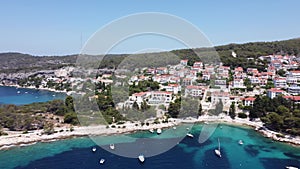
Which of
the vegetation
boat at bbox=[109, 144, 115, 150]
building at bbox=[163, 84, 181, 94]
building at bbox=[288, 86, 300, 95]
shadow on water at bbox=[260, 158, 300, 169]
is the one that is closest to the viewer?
shadow on water at bbox=[260, 158, 300, 169]

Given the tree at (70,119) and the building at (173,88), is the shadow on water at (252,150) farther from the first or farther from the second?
the building at (173,88)

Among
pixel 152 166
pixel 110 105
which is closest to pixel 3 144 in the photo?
pixel 110 105

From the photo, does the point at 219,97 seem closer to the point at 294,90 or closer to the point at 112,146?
the point at 294,90

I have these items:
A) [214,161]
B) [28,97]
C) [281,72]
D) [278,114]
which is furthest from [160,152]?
[28,97]

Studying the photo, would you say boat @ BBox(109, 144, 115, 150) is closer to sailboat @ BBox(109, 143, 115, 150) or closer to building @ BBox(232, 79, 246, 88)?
sailboat @ BBox(109, 143, 115, 150)

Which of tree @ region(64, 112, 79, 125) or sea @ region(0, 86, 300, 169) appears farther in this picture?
tree @ region(64, 112, 79, 125)

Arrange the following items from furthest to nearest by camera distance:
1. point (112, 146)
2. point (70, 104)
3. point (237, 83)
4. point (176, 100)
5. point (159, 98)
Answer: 1. point (237, 83)
2. point (159, 98)
3. point (70, 104)
4. point (176, 100)
5. point (112, 146)

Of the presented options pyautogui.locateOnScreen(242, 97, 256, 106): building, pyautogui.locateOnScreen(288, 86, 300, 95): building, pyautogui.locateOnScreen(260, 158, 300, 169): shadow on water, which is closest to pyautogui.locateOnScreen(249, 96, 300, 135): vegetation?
pyautogui.locateOnScreen(242, 97, 256, 106): building
